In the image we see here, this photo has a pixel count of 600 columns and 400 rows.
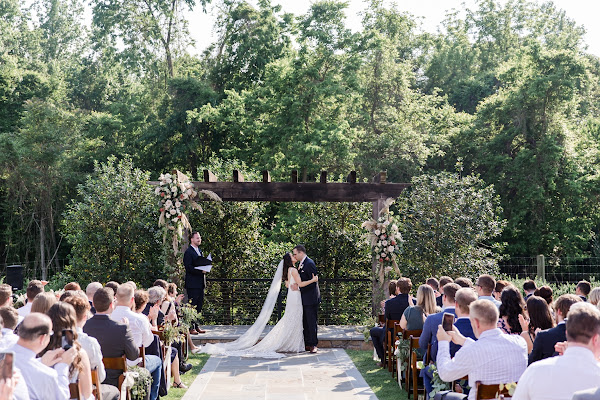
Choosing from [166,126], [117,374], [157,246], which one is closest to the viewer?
[117,374]

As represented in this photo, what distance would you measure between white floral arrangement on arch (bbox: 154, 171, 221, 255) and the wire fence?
3.50 metres

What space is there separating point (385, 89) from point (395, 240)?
14.9 m

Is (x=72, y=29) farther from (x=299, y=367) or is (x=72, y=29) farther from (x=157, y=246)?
(x=299, y=367)

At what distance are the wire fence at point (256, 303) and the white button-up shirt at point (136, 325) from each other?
8405 mm

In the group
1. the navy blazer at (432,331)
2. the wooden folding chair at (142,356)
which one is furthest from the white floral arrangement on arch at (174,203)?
the navy blazer at (432,331)

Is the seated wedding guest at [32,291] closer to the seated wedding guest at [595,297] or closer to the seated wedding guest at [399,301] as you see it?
the seated wedding guest at [399,301]

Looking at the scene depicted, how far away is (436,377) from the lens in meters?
6.31

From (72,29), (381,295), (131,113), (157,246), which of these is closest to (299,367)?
(381,295)

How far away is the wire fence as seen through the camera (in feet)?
51.3

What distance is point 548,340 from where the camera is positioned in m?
5.17

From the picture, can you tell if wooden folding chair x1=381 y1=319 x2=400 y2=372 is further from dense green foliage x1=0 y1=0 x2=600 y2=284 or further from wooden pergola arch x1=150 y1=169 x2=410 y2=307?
dense green foliage x1=0 y1=0 x2=600 y2=284

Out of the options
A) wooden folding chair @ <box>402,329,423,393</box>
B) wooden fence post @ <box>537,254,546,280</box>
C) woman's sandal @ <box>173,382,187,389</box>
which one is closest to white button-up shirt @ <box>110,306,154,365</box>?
woman's sandal @ <box>173,382,187,389</box>

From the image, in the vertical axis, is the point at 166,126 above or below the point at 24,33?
below

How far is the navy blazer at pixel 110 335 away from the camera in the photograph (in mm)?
5980
